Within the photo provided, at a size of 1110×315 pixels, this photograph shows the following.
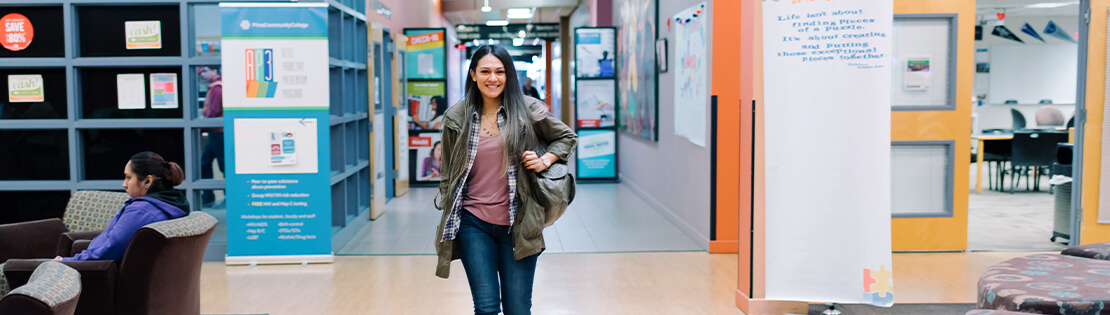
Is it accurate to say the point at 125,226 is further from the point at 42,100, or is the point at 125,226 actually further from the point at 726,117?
the point at 726,117

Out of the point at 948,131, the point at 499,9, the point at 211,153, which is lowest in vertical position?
the point at 211,153

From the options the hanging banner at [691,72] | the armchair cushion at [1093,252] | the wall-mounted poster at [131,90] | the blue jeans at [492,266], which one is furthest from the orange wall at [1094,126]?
the wall-mounted poster at [131,90]

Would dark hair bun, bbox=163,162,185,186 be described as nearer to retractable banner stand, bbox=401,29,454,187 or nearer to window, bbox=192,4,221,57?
window, bbox=192,4,221,57

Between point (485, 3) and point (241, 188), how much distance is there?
972cm

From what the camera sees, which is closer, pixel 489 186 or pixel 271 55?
pixel 489 186

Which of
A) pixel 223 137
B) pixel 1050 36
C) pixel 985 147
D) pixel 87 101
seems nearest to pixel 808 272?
pixel 223 137

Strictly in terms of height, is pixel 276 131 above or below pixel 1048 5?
below

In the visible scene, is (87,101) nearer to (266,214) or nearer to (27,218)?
(27,218)

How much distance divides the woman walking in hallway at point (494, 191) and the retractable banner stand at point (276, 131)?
2.96 m

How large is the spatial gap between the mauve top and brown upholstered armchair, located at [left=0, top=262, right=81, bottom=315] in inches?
46.0

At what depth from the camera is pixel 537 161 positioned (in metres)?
2.87

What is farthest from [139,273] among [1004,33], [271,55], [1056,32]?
[1056,32]

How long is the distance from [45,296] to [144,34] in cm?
385

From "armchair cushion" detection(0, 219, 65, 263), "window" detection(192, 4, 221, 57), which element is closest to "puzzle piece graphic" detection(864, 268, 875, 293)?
"armchair cushion" detection(0, 219, 65, 263)
